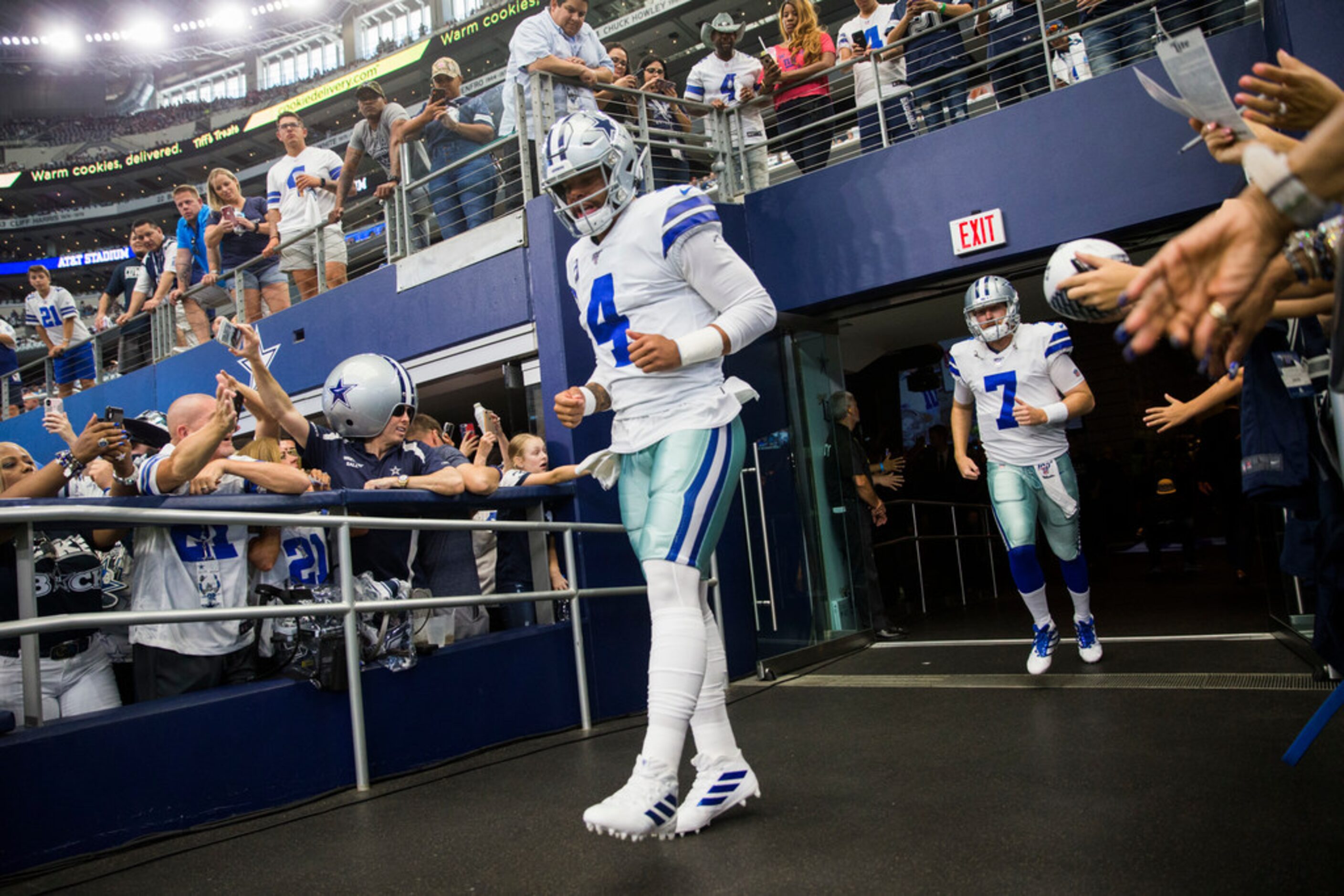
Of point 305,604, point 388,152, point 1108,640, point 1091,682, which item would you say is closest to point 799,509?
point 1108,640

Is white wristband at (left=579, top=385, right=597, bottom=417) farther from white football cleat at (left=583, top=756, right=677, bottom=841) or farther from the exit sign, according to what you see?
the exit sign

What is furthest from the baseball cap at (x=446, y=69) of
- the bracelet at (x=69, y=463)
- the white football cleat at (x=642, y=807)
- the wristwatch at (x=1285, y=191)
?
the wristwatch at (x=1285, y=191)

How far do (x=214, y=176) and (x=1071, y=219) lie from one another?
24.7ft

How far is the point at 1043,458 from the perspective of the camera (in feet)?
16.3

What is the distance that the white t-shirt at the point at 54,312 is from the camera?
12734 mm

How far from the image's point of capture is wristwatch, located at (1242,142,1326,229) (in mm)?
1278

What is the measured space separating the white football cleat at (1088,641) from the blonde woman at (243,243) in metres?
7.04

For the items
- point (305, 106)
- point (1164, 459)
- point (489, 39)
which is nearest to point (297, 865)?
point (1164, 459)

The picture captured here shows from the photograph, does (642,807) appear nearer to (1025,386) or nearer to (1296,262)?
(1296,262)

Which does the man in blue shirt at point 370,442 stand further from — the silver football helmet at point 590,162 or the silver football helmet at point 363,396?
the silver football helmet at point 590,162

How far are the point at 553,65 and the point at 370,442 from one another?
8.54 ft

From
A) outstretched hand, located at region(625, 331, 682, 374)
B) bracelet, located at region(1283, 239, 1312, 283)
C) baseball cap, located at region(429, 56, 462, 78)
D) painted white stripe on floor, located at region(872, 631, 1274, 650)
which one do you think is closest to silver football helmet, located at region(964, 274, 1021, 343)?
painted white stripe on floor, located at region(872, 631, 1274, 650)

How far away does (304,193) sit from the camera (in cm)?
848

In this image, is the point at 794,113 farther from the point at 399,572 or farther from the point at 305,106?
the point at 305,106
